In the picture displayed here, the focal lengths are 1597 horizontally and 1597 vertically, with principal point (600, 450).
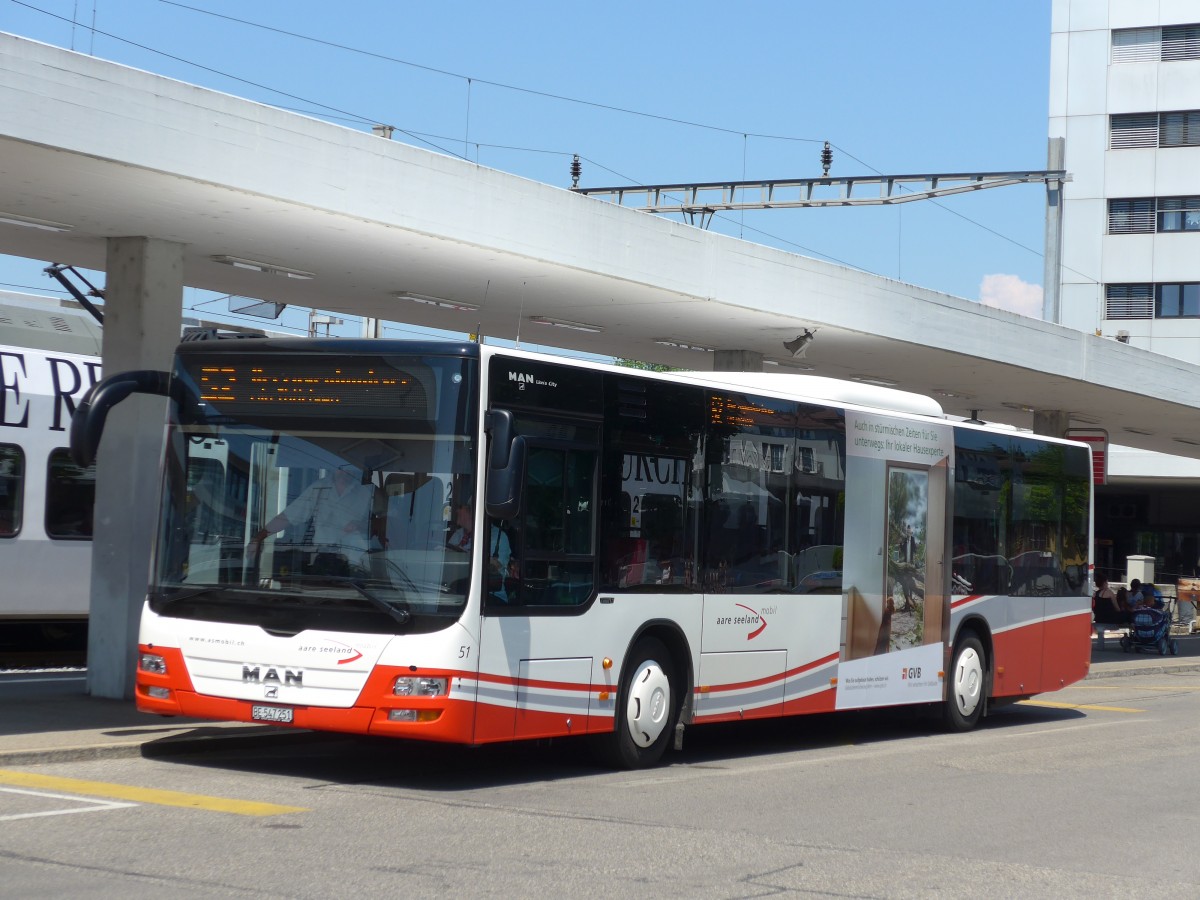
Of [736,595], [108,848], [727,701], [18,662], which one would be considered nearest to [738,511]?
[736,595]

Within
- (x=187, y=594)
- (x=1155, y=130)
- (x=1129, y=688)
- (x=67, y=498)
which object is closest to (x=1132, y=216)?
(x=1155, y=130)

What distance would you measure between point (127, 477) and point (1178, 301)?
54.1m

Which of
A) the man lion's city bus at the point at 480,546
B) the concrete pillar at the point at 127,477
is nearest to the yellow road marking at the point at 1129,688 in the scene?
the man lion's city bus at the point at 480,546

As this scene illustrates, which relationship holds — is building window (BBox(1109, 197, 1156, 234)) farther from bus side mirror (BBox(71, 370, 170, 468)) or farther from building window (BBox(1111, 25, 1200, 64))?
bus side mirror (BBox(71, 370, 170, 468))

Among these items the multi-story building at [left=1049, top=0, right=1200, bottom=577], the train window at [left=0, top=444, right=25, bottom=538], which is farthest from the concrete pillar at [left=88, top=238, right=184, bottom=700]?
the multi-story building at [left=1049, top=0, right=1200, bottom=577]

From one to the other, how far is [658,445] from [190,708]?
3859 millimetres

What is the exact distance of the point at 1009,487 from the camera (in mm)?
16953

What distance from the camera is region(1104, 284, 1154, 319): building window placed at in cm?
6131

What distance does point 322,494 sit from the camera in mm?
10336

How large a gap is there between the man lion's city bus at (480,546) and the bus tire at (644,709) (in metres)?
0.02

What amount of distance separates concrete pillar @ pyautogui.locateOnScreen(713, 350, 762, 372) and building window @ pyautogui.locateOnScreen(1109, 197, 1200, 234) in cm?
4355

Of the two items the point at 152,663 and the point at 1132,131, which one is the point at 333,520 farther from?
the point at 1132,131

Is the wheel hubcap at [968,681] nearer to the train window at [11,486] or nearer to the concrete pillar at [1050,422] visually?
the train window at [11,486]

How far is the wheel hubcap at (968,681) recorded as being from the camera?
16188mm
